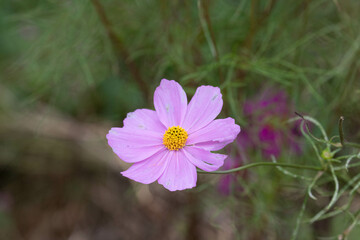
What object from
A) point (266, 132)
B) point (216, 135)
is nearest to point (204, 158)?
point (216, 135)

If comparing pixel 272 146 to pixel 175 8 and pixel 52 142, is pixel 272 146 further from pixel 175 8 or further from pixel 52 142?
pixel 52 142

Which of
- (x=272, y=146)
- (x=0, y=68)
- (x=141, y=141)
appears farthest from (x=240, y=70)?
(x=0, y=68)

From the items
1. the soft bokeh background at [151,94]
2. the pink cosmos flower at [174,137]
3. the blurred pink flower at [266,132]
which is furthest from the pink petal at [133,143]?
the blurred pink flower at [266,132]

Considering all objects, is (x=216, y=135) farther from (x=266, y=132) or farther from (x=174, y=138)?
(x=266, y=132)

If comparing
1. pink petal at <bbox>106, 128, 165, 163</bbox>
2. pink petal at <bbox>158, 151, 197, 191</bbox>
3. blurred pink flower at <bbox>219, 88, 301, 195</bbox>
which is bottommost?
pink petal at <bbox>158, 151, 197, 191</bbox>

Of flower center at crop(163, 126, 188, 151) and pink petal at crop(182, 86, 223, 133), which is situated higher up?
pink petal at crop(182, 86, 223, 133)

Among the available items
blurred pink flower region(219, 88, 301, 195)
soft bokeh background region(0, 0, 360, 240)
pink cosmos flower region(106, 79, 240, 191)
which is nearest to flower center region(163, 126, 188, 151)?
pink cosmos flower region(106, 79, 240, 191)

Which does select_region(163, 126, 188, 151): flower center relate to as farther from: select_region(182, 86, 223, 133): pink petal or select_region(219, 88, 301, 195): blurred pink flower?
select_region(219, 88, 301, 195): blurred pink flower

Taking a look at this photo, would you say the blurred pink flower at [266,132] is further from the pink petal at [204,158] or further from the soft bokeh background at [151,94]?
the pink petal at [204,158]
